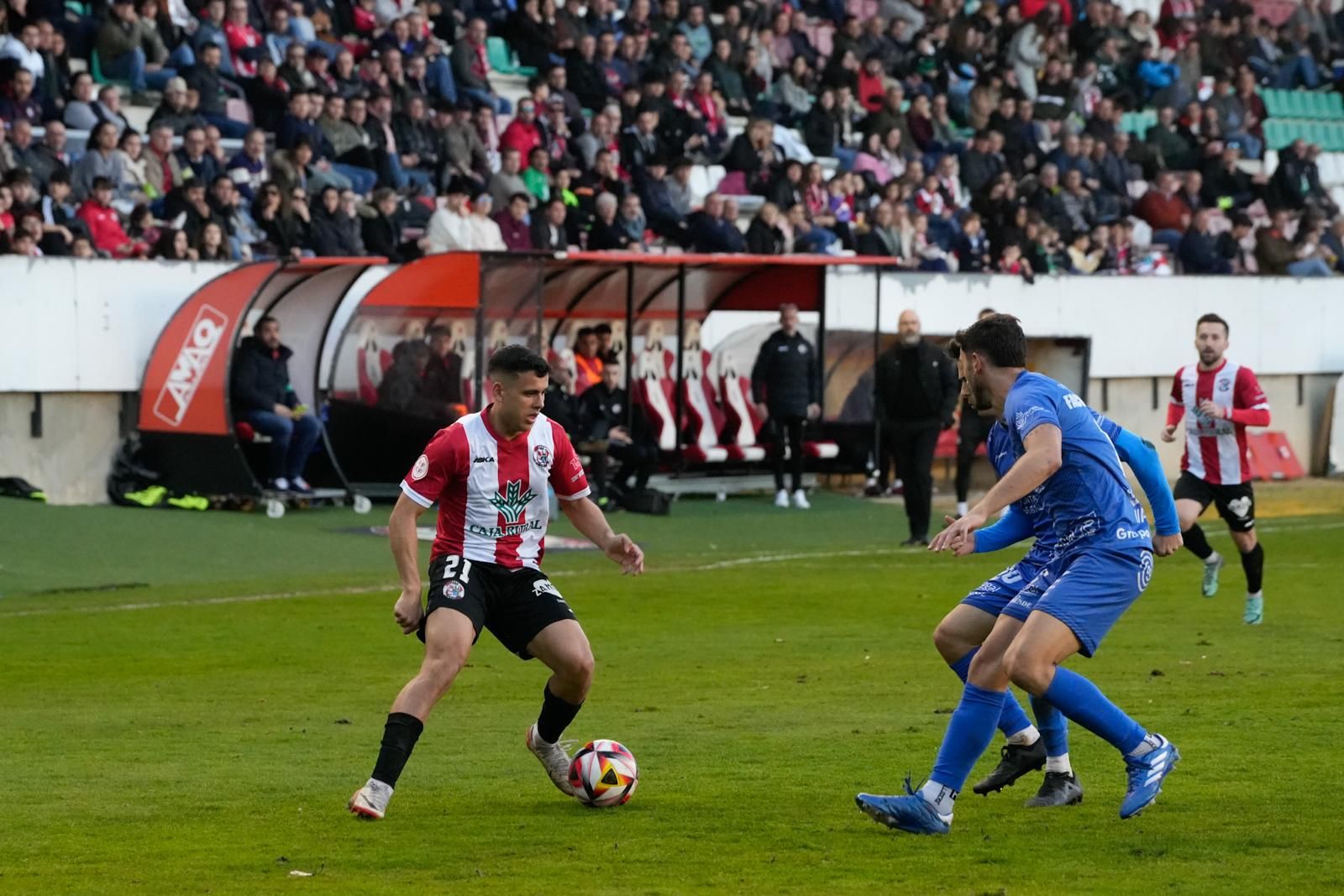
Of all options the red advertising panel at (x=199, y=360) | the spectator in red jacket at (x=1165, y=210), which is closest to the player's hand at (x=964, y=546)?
the red advertising panel at (x=199, y=360)

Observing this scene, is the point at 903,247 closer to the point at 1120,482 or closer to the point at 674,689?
the point at 674,689

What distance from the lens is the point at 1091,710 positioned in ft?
24.9

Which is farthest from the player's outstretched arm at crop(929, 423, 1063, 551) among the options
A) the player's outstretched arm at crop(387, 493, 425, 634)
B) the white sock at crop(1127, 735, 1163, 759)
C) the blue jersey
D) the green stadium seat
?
the green stadium seat

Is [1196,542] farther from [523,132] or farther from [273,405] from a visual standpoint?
[523,132]

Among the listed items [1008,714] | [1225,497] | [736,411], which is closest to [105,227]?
[736,411]

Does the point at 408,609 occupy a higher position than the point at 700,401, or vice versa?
the point at 408,609

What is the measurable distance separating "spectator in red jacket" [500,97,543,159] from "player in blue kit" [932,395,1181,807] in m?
18.3

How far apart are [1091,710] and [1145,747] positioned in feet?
0.82

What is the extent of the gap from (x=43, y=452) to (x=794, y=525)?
756 cm

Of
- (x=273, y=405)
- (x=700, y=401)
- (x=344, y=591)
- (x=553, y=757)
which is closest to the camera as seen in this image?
(x=553, y=757)

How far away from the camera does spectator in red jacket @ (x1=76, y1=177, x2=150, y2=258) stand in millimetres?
21489

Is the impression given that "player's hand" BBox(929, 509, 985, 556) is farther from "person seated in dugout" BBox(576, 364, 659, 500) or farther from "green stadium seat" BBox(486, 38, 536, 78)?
"green stadium seat" BBox(486, 38, 536, 78)

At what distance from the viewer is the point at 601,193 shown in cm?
2519

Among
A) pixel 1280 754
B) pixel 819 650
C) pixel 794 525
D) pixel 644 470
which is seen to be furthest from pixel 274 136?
pixel 1280 754
